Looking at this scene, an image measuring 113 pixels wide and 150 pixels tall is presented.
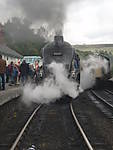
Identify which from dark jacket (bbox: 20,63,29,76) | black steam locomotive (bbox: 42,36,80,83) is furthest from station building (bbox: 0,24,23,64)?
black steam locomotive (bbox: 42,36,80,83)

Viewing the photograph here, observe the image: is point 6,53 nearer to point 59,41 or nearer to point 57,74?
point 59,41

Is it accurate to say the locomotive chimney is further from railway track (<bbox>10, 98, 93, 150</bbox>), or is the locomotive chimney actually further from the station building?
the station building

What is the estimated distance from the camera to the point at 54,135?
862 centimetres

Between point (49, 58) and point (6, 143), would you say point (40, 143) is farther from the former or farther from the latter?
point (49, 58)

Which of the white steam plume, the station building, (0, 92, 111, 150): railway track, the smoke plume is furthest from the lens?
the station building

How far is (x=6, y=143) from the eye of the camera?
7621mm

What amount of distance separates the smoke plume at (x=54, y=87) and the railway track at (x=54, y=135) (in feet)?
14.9

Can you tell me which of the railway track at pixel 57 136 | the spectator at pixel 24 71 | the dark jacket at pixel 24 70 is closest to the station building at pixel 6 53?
the spectator at pixel 24 71

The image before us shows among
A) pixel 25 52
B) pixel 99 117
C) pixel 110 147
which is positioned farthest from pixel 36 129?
pixel 25 52

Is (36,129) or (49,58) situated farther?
(49,58)

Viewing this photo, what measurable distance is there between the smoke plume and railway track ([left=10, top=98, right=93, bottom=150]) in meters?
4.54

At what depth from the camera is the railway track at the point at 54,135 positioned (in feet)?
23.9

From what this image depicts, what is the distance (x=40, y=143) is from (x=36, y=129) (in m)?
1.85

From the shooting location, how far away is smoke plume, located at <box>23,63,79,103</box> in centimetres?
1636
